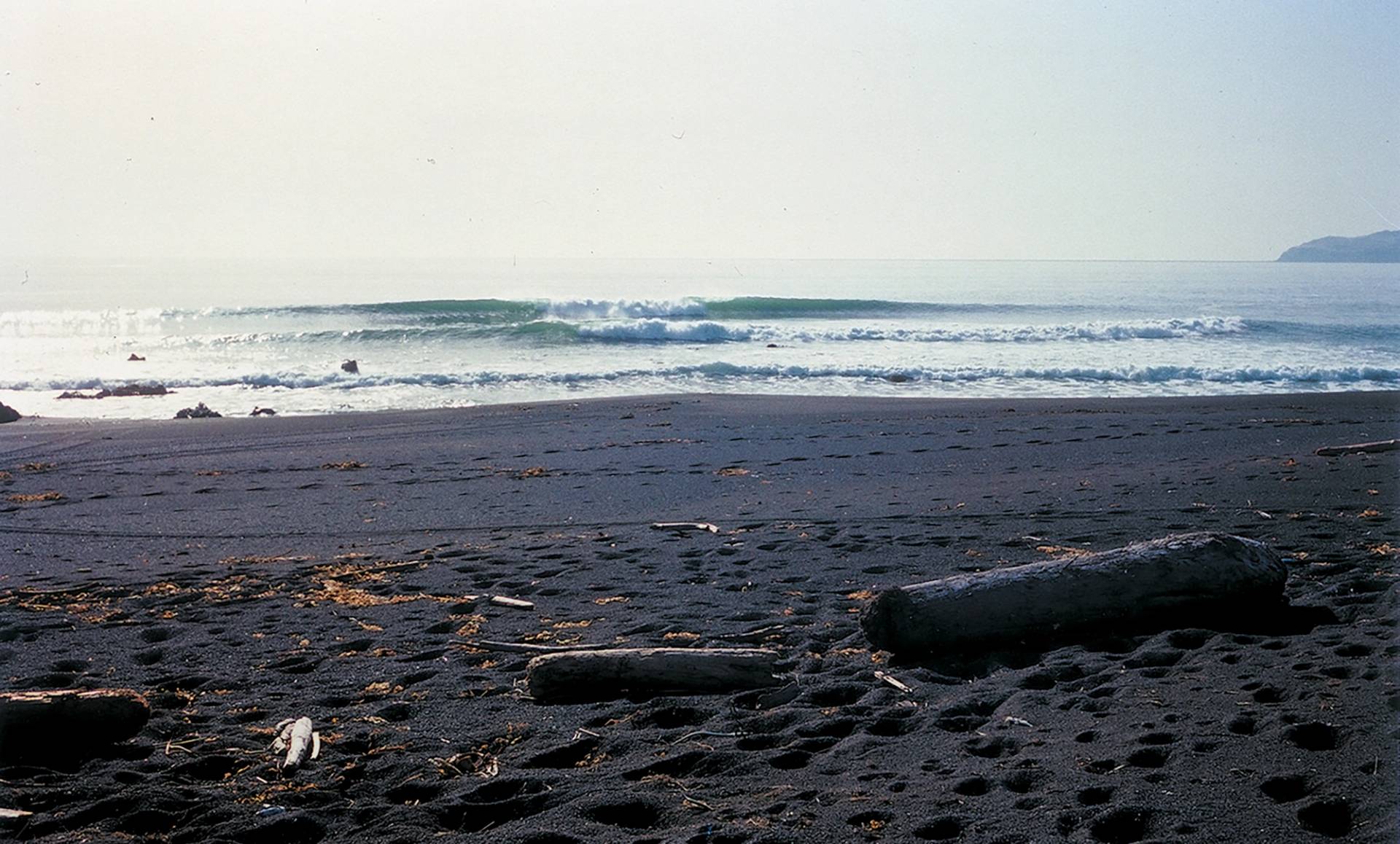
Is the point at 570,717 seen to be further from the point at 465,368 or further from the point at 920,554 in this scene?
the point at 465,368

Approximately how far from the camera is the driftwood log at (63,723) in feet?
11.7

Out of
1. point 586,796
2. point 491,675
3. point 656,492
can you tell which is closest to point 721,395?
point 656,492

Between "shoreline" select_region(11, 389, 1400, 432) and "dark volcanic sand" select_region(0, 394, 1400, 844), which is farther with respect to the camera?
"shoreline" select_region(11, 389, 1400, 432)

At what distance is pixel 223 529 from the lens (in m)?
7.75

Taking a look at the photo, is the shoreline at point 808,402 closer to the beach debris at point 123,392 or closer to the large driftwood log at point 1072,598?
the beach debris at point 123,392

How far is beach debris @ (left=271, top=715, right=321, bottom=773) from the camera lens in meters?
3.47

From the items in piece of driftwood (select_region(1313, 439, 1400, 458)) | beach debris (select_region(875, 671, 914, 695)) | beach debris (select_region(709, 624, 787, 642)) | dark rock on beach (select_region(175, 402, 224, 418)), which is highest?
piece of driftwood (select_region(1313, 439, 1400, 458))

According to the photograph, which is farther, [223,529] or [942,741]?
[223,529]

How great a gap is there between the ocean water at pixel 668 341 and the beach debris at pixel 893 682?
14132 millimetres

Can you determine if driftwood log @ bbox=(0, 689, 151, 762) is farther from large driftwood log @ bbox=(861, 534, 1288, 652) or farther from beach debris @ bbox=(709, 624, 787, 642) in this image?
large driftwood log @ bbox=(861, 534, 1288, 652)

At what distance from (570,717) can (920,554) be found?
2827mm

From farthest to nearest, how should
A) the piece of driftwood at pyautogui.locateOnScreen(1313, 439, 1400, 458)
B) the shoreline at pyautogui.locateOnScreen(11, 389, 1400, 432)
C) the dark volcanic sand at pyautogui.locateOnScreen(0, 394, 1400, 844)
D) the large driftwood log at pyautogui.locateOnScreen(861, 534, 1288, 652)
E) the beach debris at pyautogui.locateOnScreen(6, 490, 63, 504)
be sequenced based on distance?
the shoreline at pyautogui.locateOnScreen(11, 389, 1400, 432) < the beach debris at pyautogui.locateOnScreen(6, 490, 63, 504) < the piece of driftwood at pyautogui.locateOnScreen(1313, 439, 1400, 458) < the large driftwood log at pyautogui.locateOnScreen(861, 534, 1288, 652) < the dark volcanic sand at pyautogui.locateOnScreen(0, 394, 1400, 844)

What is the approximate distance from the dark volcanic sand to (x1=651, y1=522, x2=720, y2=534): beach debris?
111 millimetres

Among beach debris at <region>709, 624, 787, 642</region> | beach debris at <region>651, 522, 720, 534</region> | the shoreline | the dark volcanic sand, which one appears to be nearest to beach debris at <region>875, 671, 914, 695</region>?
the dark volcanic sand
